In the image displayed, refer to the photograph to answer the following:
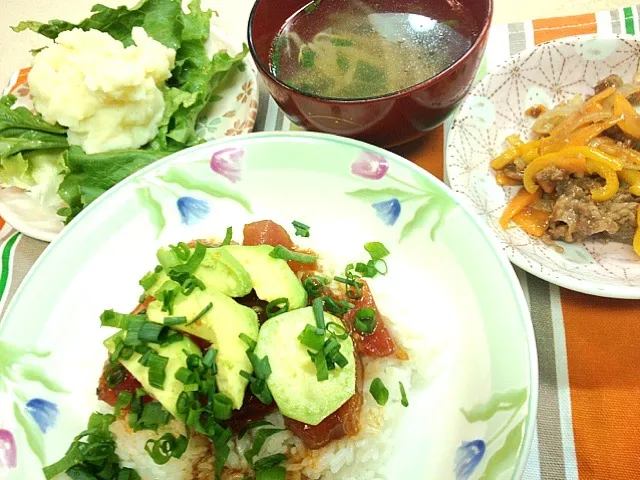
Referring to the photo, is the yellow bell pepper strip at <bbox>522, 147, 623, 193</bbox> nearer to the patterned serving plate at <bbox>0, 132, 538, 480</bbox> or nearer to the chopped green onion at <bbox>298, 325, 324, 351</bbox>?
the patterned serving plate at <bbox>0, 132, 538, 480</bbox>

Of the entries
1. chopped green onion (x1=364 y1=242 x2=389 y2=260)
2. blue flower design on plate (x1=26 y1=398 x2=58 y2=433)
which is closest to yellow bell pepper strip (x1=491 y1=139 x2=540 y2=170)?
chopped green onion (x1=364 y1=242 x2=389 y2=260)

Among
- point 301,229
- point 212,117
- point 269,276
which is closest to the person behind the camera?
point 269,276

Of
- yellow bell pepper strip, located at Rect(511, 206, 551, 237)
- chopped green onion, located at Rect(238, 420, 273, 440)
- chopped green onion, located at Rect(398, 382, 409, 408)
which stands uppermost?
yellow bell pepper strip, located at Rect(511, 206, 551, 237)

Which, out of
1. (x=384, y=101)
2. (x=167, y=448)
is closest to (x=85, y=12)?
(x=384, y=101)

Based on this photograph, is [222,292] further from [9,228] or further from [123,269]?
[9,228]

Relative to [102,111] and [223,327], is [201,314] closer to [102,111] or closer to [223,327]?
[223,327]

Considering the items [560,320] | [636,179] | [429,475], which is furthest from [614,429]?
[636,179]
